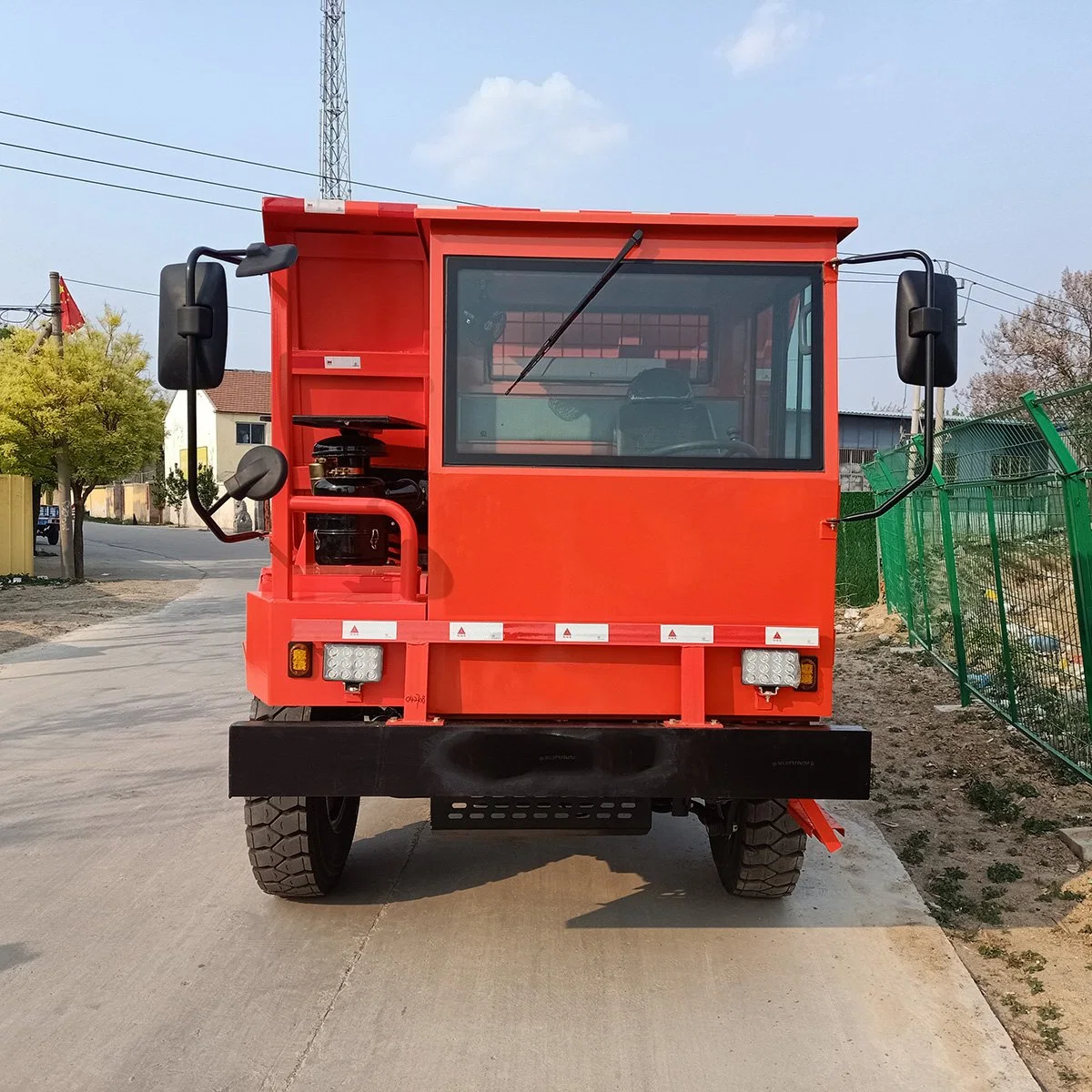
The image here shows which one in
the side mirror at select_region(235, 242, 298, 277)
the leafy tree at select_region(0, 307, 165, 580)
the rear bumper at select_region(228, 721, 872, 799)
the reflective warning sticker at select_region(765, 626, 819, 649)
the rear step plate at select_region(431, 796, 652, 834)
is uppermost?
the leafy tree at select_region(0, 307, 165, 580)

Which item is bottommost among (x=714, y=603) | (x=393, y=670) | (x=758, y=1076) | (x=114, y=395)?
(x=758, y=1076)

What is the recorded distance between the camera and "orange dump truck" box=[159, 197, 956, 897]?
3.86 m

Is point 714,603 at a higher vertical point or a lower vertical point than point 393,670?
higher

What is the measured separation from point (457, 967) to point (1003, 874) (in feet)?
8.83

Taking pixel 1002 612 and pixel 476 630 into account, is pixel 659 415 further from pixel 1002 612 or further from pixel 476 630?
pixel 1002 612

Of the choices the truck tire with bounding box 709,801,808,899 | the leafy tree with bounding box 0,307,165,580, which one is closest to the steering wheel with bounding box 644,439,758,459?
Result: the truck tire with bounding box 709,801,808,899

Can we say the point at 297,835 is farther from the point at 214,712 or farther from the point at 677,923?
the point at 214,712

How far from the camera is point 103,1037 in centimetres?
354

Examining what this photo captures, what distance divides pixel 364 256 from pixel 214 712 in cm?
543

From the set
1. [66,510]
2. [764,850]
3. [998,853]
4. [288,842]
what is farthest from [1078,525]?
[66,510]

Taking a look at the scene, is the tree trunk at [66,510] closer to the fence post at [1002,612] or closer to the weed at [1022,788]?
the fence post at [1002,612]

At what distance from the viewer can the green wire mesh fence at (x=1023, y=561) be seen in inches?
231

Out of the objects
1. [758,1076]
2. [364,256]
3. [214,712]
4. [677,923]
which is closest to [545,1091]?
[758,1076]

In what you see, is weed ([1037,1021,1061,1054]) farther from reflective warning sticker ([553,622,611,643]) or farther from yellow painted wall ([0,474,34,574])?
yellow painted wall ([0,474,34,574])
